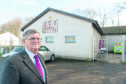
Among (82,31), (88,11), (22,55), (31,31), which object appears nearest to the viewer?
(22,55)

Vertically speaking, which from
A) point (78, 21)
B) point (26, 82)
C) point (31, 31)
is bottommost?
point (26, 82)

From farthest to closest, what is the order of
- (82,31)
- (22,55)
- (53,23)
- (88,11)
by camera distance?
(88,11)
(53,23)
(82,31)
(22,55)

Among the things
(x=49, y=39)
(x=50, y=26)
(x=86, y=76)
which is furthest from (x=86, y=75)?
(x=50, y=26)

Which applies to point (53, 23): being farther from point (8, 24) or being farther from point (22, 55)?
point (8, 24)

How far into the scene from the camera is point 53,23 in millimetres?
12141

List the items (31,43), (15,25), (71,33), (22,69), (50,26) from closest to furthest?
1. (22,69)
2. (31,43)
3. (71,33)
4. (50,26)
5. (15,25)

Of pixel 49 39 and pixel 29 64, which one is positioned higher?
pixel 49 39

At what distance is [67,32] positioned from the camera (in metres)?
11.1

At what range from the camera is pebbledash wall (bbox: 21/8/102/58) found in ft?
32.3

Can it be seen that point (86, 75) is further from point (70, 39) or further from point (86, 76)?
point (70, 39)

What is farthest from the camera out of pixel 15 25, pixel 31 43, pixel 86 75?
pixel 15 25

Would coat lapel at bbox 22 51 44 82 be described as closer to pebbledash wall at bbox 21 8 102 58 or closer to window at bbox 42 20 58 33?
pebbledash wall at bbox 21 8 102 58

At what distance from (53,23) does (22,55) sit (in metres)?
10.9

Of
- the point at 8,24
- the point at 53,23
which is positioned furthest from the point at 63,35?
the point at 8,24
